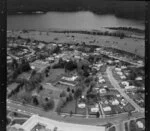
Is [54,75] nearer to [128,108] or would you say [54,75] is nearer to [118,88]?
[118,88]

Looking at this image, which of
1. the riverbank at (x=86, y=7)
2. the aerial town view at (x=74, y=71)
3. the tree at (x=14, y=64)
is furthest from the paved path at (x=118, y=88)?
the tree at (x=14, y=64)

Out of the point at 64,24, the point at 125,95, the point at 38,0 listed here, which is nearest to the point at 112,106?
the point at 125,95

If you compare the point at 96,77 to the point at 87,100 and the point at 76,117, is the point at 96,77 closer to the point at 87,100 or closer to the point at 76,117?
the point at 87,100

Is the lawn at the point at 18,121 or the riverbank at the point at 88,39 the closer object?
the lawn at the point at 18,121

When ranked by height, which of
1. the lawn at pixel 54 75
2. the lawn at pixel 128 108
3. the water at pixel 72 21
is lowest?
the lawn at pixel 128 108

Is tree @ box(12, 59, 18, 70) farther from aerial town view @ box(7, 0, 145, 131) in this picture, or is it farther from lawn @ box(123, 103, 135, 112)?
lawn @ box(123, 103, 135, 112)

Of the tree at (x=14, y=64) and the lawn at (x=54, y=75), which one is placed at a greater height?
the tree at (x=14, y=64)

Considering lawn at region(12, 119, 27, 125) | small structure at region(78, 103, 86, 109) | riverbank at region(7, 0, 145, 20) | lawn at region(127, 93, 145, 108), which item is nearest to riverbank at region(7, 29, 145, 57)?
riverbank at region(7, 0, 145, 20)

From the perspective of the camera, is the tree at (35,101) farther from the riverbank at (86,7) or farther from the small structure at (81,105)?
the riverbank at (86,7)

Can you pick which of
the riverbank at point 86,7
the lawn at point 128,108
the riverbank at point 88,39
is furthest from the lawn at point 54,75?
the lawn at point 128,108
